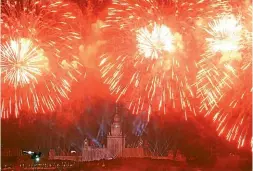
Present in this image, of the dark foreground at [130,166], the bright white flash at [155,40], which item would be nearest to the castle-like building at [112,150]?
the dark foreground at [130,166]

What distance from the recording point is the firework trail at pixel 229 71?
18219mm

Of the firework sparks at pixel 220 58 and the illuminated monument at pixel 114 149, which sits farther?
the illuminated monument at pixel 114 149

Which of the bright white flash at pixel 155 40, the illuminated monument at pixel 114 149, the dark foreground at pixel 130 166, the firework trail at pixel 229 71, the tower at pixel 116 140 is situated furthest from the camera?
the illuminated monument at pixel 114 149

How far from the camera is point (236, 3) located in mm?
17953

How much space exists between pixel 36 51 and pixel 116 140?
35.5 feet

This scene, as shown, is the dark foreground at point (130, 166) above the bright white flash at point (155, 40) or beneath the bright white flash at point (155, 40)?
beneath

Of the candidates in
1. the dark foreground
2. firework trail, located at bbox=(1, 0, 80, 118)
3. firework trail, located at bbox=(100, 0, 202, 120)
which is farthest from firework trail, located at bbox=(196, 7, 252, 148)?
the dark foreground

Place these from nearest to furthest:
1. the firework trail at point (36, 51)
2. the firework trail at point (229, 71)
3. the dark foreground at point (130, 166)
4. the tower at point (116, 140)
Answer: the firework trail at point (229, 71) < the firework trail at point (36, 51) < the dark foreground at point (130, 166) < the tower at point (116, 140)


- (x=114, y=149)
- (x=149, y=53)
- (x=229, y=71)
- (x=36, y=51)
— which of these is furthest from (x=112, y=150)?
(x=229, y=71)

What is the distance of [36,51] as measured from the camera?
70.0 ft

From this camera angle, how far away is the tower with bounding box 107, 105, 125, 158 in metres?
27.9

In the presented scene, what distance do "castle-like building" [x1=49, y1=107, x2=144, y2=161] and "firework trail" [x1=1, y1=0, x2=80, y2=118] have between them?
6083mm

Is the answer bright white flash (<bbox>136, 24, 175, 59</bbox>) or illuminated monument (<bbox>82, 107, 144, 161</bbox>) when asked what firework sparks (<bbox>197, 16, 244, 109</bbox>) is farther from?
illuminated monument (<bbox>82, 107, 144, 161</bbox>)

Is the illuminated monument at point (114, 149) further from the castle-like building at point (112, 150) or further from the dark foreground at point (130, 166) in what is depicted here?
the dark foreground at point (130, 166)
